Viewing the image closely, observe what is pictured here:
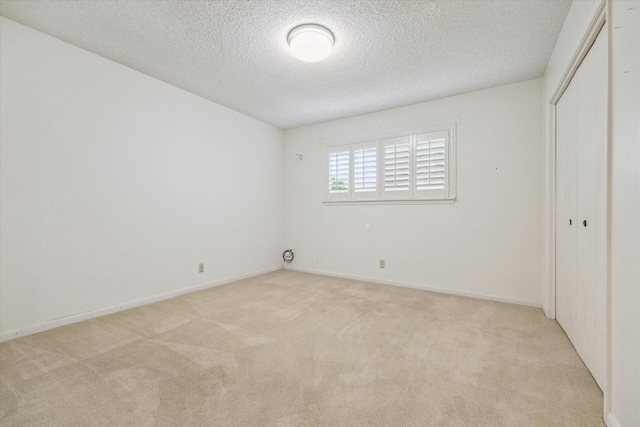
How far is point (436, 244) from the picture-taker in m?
3.50

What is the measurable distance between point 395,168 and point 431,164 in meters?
0.48

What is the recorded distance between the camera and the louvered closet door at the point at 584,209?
1541 millimetres

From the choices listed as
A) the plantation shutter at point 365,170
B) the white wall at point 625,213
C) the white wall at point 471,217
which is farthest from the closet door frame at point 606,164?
the plantation shutter at point 365,170

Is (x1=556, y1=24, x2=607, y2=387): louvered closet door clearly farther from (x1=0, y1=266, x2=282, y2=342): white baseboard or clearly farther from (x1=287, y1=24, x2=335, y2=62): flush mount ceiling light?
(x1=0, y1=266, x2=282, y2=342): white baseboard

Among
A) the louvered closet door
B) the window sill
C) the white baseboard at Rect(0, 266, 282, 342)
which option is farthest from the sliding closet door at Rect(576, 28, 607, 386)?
the white baseboard at Rect(0, 266, 282, 342)

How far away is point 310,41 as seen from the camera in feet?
7.07

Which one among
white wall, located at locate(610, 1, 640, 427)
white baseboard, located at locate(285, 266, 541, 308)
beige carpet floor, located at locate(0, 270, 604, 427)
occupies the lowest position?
beige carpet floor, located at locate(0, 270, 604, 427)

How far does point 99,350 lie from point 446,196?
12.3ft

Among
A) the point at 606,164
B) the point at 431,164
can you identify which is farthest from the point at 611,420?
the point at 431,164

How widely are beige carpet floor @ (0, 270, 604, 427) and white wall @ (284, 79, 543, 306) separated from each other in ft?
1.89

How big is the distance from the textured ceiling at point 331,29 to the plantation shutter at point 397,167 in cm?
64

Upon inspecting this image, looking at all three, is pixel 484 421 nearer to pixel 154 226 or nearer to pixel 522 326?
pixel 522 326

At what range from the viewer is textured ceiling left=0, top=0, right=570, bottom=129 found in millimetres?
1958

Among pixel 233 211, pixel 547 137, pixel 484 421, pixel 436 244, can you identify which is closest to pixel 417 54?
pixel 547 137
